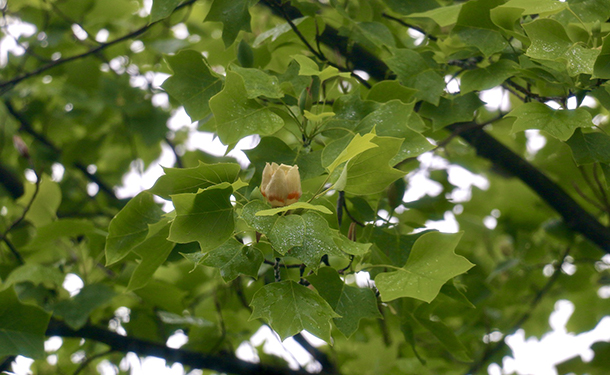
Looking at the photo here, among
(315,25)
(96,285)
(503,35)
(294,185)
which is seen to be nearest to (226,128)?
(294,185)

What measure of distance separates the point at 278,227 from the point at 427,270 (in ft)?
0.77

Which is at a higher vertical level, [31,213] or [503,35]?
[503,35]

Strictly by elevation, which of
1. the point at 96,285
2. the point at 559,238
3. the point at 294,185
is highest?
the point at 294,185

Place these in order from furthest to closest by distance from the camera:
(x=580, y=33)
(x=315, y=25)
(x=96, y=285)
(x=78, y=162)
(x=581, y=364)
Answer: (x=78, y=162) → (x=581, y=364) → (x=96, y=285) → (x=315, y=25) → (x=580, y=33)

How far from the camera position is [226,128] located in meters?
0.73

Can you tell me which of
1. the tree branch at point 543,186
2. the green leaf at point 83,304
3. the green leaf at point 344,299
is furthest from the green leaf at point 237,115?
the tree branch at point 543,186

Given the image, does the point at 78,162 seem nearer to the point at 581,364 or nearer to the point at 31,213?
the point at 31,213

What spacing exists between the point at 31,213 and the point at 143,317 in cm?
39

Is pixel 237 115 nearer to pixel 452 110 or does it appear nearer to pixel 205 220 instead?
pixel 205 220

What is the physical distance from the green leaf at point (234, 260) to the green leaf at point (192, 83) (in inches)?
11.8

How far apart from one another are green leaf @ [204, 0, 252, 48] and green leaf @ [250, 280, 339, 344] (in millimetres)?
484

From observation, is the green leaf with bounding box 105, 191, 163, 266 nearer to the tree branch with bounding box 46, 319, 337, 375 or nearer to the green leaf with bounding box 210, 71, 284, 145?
the green leaf with bounding box 210, 71, 284, 145

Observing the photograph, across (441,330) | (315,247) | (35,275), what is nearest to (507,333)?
(441,330)

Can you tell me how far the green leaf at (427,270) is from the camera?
0.66 m
